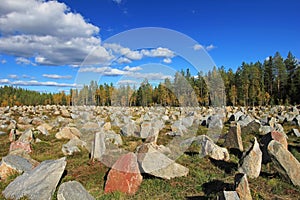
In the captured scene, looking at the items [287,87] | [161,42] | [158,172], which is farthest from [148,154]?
[287,87]

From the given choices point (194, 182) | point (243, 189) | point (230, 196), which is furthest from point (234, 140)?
point (230, 196)

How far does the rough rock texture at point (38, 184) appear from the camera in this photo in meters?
5.94

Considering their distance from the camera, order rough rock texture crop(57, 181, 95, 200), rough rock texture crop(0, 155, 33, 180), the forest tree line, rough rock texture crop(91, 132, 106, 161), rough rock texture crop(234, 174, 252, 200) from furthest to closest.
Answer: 1. the forest tree line
2. rough rock texture crop(91, 132, 106, 161)
3. rough rock texture crop(0, 155, 33, 180)
4. rough rock texture crop(57, 181, 95, 200)
5. rough rock texture crop(234, 174, 252, 200)

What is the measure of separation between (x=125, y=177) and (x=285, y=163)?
4182 millimetres

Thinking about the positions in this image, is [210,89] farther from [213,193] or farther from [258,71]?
[213,193]

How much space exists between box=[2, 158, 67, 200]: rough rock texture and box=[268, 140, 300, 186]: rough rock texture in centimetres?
568

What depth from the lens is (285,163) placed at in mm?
6805

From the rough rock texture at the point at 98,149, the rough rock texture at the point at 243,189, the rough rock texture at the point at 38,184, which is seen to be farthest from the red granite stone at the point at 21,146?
the rough rock texture at the point at 243,189

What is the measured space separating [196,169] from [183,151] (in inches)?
97.6

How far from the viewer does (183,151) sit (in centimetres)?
1044

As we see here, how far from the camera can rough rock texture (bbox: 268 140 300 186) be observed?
6.59 metres

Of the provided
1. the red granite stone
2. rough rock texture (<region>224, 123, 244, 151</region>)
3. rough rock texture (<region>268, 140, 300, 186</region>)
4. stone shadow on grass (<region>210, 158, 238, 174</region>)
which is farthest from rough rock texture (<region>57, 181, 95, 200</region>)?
rough rock texture (<region>224, 123, 244, 151</region>)

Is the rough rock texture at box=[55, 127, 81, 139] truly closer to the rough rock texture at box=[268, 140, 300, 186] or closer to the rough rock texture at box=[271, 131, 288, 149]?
the rough rock texture at box=[271, 131, 288, 149]

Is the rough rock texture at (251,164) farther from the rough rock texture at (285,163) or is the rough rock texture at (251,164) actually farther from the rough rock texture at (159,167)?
the rough rock texture at (159,167)
